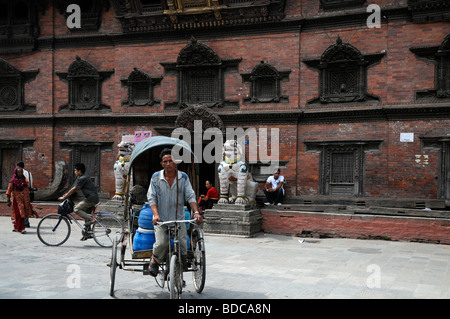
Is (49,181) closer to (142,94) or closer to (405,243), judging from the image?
(142,94)

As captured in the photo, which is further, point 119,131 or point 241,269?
point 119,131

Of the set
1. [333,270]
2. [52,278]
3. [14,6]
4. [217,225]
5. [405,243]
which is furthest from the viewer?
[14,6]

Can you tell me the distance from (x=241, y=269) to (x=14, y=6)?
52.5 feet

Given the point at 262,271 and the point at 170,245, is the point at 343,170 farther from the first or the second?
the point at 170,245

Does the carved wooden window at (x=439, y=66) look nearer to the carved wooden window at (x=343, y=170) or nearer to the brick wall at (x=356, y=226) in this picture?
the carved wooden window at (x=343, y=170)

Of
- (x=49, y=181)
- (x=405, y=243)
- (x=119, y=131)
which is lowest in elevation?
(x=405, y=243)

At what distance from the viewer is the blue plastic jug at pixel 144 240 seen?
6.16m

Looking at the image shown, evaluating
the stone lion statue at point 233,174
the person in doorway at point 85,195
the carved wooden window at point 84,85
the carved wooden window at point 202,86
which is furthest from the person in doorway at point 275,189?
the carved wooden window at point 84,85

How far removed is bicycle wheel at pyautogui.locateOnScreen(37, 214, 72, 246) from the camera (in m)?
10.4

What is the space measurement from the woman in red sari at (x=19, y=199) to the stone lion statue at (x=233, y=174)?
551 cm

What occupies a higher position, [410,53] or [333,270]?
[410,53]

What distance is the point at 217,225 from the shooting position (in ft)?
42.4

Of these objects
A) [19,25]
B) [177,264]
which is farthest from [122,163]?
[177,264]

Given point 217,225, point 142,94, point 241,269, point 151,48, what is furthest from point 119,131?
point 241,269
